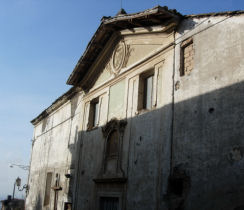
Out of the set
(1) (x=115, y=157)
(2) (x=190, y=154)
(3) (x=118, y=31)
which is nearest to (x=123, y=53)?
(3) (x=118, y=31)

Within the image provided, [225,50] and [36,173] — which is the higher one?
[225,50]

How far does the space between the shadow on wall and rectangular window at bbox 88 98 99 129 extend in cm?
311

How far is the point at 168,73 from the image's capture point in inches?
345

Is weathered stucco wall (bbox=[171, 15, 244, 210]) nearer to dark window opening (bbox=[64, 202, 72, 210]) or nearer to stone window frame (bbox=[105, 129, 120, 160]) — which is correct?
stone window frame (bbox=[105, 129, 120, 160])

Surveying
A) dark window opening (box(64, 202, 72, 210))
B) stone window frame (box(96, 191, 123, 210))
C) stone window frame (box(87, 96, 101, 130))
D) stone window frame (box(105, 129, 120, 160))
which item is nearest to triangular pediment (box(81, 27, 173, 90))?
stone window frame (box(87, 96, 101, 130))

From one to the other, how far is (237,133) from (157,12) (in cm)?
424

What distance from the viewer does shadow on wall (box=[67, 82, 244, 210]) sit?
248 inches

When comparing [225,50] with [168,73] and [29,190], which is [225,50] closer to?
[168,73]

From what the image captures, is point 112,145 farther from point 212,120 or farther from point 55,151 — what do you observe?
point 55,151

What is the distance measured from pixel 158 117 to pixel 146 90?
1.49 m

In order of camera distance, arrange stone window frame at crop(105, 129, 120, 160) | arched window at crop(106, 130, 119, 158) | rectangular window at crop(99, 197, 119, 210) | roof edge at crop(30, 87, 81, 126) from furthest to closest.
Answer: roof edge at crop(30, 87, 81, 126), arched window at crop(106, 130, 119, 158), stone window frame at crop(105, 129, 120, 160), rectangular window at crop(99, 197, 119, 210)

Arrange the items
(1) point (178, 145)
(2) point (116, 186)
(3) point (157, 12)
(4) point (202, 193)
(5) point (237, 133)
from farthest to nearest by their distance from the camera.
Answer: (2) point (116, 186) < (3) point (157, 12) < (1) point (178, 145) < (4) point (202, 193) < (5) point (237, 133)

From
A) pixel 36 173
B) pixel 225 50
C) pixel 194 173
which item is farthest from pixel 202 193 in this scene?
pixel 36 173

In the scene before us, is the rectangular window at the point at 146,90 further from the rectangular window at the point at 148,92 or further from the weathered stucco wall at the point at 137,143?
the weathered stucco wall at the point at 137,143
